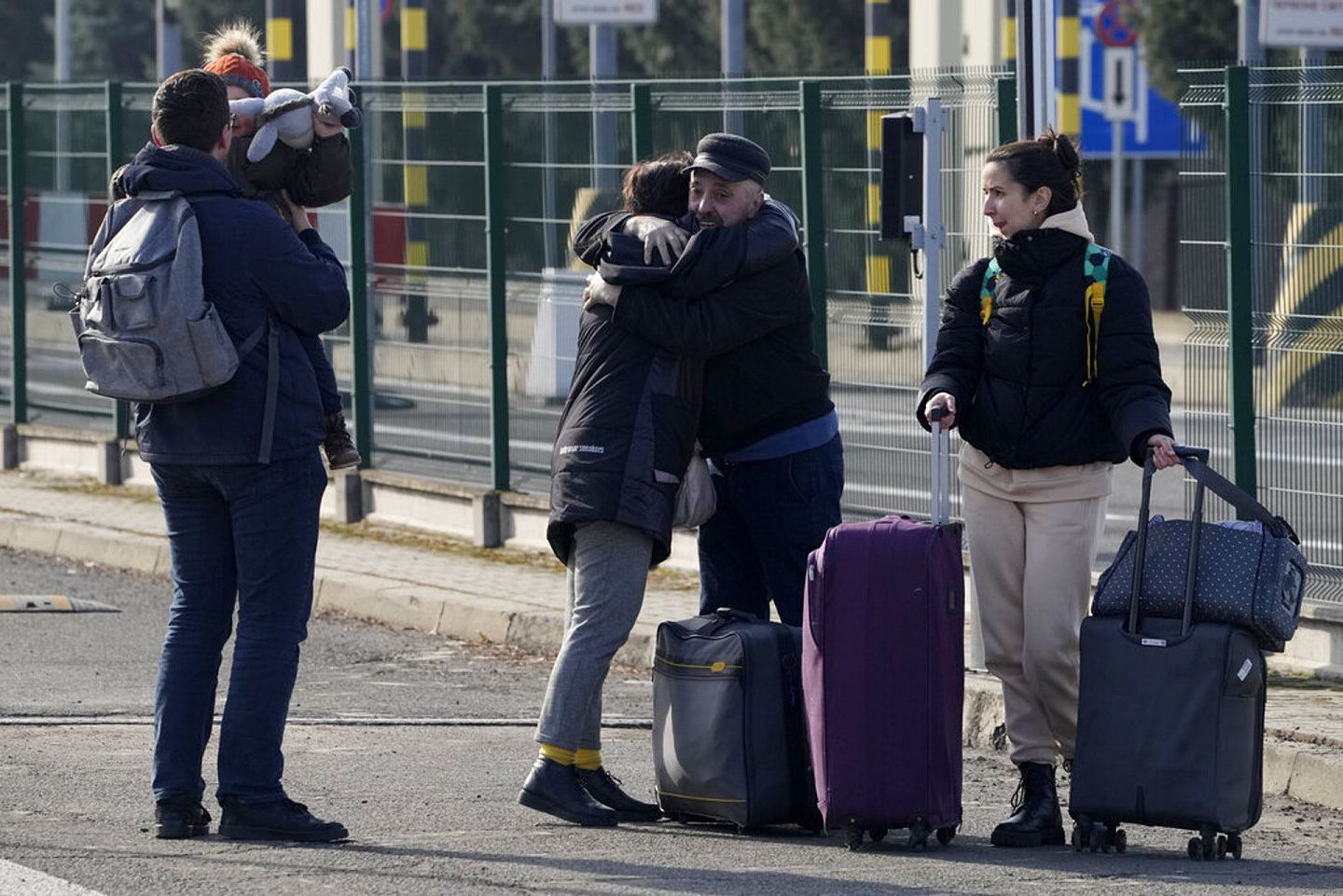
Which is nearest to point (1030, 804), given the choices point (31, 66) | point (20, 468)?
point (20, 468)

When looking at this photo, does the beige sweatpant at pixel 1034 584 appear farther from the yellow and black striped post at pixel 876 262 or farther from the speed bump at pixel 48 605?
the speed bump at pixel 48 605

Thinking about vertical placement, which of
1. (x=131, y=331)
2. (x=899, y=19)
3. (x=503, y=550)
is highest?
(x=899, y=19)

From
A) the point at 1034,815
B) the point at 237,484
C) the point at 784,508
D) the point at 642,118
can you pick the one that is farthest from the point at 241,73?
the point at 642,118

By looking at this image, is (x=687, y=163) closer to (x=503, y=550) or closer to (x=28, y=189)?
(x=503, y=550)

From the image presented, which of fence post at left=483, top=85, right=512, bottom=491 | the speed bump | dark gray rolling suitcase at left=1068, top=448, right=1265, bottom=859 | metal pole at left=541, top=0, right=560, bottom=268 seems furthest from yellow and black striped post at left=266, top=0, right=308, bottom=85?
dark gray rolling suitcase at left=1068, top=448, right=1265, bottom=859

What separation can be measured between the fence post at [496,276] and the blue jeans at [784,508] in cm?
539

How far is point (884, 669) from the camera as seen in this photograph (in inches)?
247

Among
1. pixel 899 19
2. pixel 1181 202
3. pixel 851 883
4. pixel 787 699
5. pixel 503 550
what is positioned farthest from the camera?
pixel 899 19

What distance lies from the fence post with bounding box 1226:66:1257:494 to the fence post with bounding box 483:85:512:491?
13.6 feet

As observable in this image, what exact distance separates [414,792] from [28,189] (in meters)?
Result: 9.20

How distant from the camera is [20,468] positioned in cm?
1570

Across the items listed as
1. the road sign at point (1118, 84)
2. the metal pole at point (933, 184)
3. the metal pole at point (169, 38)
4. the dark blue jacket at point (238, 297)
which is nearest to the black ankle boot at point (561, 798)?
the dark blue jacket at point (238, 297)

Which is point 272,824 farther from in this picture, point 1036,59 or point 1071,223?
point 1036,59

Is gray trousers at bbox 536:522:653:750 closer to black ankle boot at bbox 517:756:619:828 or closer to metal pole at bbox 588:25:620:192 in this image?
black ankle boot at bbox 517:756:619:828
